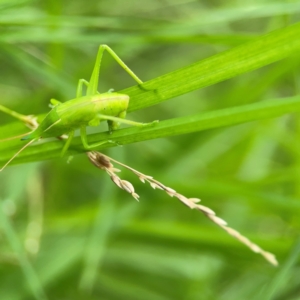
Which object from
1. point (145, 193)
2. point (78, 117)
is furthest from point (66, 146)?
point (145, 193)

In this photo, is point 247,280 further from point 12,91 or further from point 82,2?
point 82,2

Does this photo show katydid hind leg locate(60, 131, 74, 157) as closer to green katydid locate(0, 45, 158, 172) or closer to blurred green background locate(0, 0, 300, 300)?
green katydid locate(0, 45, 158, 172)

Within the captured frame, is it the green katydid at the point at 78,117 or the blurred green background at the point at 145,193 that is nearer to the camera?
the green katydid at the point at 78,117

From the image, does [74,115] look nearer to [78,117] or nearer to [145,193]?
[78,117]

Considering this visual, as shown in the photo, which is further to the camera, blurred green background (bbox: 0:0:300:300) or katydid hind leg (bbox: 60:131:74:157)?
blurred green background (bbox: 0:0:300:300)

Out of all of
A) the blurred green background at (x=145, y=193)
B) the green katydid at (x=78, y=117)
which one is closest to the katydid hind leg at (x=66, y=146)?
the green katydid at (x=78, y=117)

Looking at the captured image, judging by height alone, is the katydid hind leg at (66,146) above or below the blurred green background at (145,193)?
below

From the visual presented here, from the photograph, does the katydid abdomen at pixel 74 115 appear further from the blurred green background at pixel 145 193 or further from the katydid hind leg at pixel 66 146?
the blurred green background at pixel 145 193

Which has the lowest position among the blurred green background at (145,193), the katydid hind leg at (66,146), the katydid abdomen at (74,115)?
the katydid hind leg at (66,146)

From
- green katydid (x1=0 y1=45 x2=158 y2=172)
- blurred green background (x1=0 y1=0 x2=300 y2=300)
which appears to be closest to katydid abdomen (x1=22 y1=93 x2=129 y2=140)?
green katydid (x1=0 y1=45 x2=158 y2=172)
